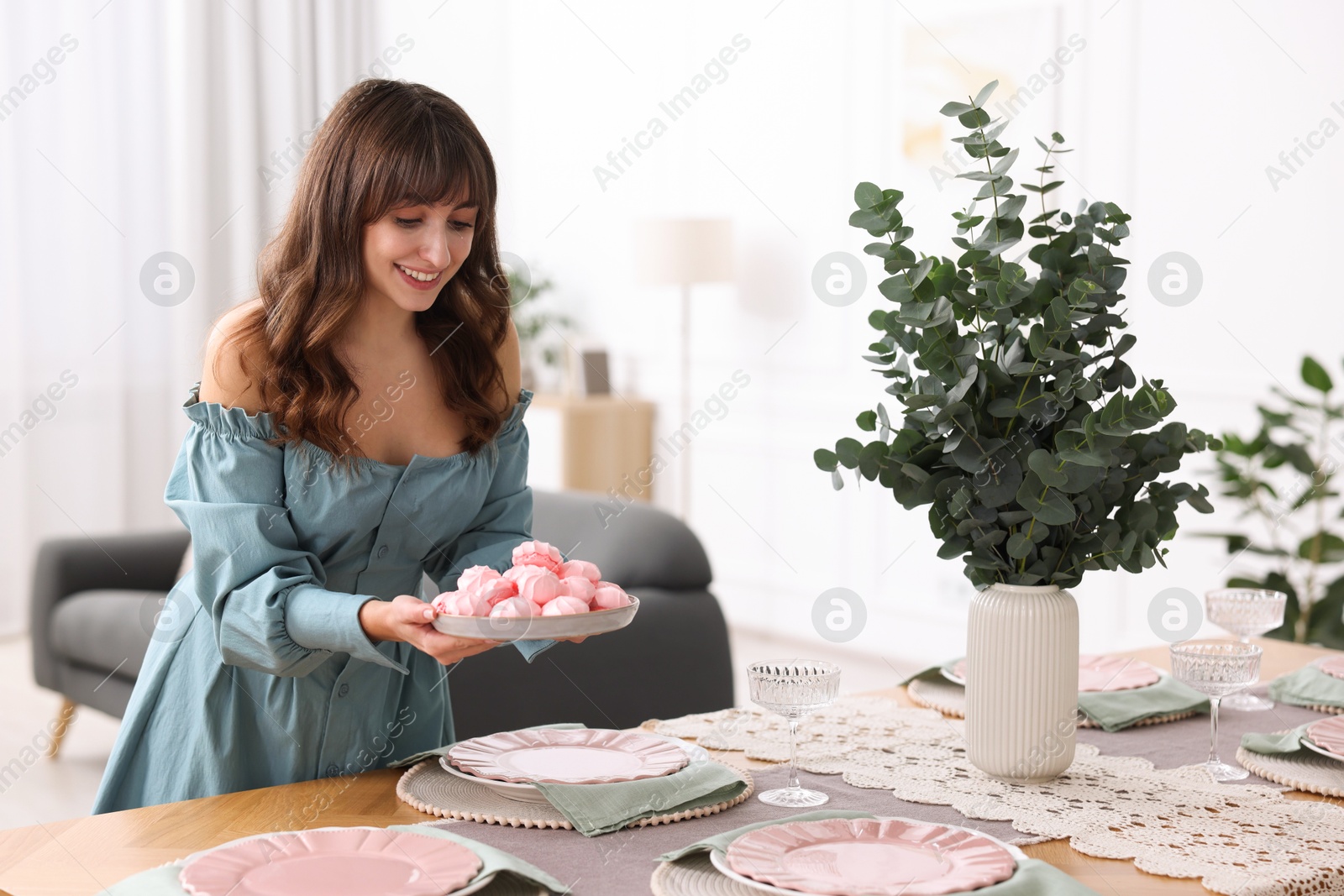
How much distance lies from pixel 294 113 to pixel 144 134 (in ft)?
2.03

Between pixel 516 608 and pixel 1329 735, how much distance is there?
93 centimetres

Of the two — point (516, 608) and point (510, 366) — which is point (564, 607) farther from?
point (510, 366)

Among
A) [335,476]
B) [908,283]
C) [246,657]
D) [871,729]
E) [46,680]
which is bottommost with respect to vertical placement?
[46,680]

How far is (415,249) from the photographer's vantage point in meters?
1.57

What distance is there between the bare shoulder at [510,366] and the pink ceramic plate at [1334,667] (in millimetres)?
1176

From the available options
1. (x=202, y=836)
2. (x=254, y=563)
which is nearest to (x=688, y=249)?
(x=254, y=563)

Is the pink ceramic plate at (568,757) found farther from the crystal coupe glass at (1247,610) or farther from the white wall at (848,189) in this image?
the white wall at (848,189)

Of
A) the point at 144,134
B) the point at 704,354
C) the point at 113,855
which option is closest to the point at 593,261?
the point at 704,354

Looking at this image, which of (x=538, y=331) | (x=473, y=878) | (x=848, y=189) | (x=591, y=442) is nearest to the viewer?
(x=473, y=878)

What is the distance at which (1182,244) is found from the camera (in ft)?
13.2

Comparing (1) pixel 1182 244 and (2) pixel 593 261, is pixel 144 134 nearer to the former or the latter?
(2) pixel 593 261

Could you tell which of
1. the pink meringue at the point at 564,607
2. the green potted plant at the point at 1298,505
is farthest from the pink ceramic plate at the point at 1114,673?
the green potted plant at the point at 1298,505

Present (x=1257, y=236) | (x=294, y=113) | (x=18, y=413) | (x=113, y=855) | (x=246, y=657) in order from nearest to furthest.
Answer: (x=113, y=855) < (x=246, y=657) < (x=1257, y=236) < (x=18, y=413) < (x=294, y=113)

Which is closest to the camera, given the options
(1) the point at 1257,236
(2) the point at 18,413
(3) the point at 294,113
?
(1) the point at 1257,236
